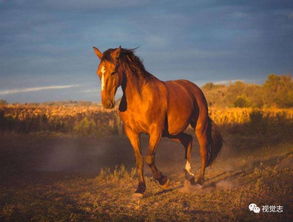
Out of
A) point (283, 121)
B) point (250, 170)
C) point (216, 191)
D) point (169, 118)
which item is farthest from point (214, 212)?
point (283, 121)

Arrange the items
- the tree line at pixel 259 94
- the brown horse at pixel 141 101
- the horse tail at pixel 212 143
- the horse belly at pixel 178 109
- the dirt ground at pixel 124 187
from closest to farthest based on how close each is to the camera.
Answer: the dirt ground at pixel 124 187 → the brown horse at pixel 141 101 → the horse belly at pixel 178 109 → the horse tail at pixel 212 143 → the tree line at pixel 259 94

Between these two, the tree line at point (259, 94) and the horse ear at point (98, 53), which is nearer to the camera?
the horse ear at point (98, 53)

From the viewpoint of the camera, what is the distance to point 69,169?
10406 mm

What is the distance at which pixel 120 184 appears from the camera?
8.02m

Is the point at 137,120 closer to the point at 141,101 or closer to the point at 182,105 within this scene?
the point at 141,101

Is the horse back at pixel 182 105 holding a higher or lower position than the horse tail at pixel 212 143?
higher

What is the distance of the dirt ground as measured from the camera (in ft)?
18.0

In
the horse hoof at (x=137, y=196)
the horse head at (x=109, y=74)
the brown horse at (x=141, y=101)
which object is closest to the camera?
the horse head at (x=109, y=74)

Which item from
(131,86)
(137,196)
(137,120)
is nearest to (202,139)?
(137,120)

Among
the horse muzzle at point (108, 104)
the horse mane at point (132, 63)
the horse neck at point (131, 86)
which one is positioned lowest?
the horse muzzle at point (108, 104)

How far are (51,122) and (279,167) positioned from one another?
12.7 meters

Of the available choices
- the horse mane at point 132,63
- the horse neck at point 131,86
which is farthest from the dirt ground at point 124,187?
the horse mane at point 132,63

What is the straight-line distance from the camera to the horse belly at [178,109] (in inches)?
283
